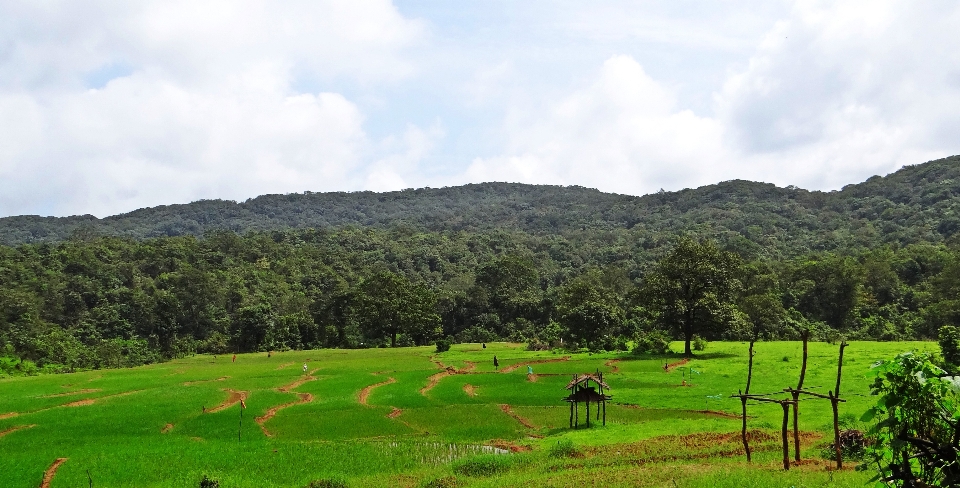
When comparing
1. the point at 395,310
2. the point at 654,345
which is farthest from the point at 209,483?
the point at 395,310

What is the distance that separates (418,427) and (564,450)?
9.84 meters

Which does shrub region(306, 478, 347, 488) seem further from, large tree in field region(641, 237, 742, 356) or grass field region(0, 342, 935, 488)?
large tree in field region(641, 237, 742, 356)

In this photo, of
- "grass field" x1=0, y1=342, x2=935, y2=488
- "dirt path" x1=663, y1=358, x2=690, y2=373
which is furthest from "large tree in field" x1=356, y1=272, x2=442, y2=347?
"dirt path" x1=663, y1=358, x2=690, y2=373

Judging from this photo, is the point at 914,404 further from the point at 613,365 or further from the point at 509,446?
the point at 613,365

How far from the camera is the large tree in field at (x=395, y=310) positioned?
277 ft

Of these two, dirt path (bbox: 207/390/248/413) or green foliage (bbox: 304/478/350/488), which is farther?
dirt path (bbox: 207/390/248/413)

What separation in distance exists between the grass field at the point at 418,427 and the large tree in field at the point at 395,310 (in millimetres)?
31835

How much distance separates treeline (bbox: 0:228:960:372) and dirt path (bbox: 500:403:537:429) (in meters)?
27.6

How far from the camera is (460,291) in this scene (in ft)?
353

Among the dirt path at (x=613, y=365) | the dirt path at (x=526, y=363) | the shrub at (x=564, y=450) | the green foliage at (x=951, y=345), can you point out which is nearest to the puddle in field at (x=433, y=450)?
the shrub at (x=564, y=450)

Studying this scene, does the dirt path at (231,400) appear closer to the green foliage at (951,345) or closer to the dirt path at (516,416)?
the dirt path at (516,416)

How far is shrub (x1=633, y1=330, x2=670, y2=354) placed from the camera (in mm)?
57281

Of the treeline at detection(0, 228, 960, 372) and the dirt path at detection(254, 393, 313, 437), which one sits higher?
the treeline at detection(0, 228, 960, 372)

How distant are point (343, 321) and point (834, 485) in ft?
281
